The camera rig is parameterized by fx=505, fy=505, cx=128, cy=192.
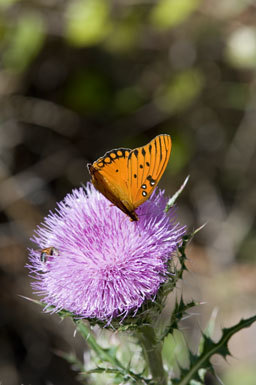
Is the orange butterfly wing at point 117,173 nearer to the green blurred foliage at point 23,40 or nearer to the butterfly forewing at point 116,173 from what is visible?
the butterfly forewing at point 116,173

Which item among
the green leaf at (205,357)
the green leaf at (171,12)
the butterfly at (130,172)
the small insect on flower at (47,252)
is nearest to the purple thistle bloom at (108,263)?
the small insect on flower at (47,252)

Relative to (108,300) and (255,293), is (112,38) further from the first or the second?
(108,300)

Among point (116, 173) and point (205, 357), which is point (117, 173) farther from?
point (205, 357)

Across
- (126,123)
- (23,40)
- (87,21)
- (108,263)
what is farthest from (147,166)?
(126,123)

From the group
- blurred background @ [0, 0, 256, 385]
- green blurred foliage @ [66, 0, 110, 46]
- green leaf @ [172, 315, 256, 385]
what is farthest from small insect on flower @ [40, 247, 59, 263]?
green blurred foliage @ [66, 0, 110, 46]

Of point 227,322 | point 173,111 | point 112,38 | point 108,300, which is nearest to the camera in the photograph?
point 108,300

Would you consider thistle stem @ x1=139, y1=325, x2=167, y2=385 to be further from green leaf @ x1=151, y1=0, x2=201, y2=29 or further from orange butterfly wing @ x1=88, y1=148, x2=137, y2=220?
green leaf @ x1=151, y1=0, x2=201, y2=29

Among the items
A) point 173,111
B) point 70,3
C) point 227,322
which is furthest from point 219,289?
point 70,3
